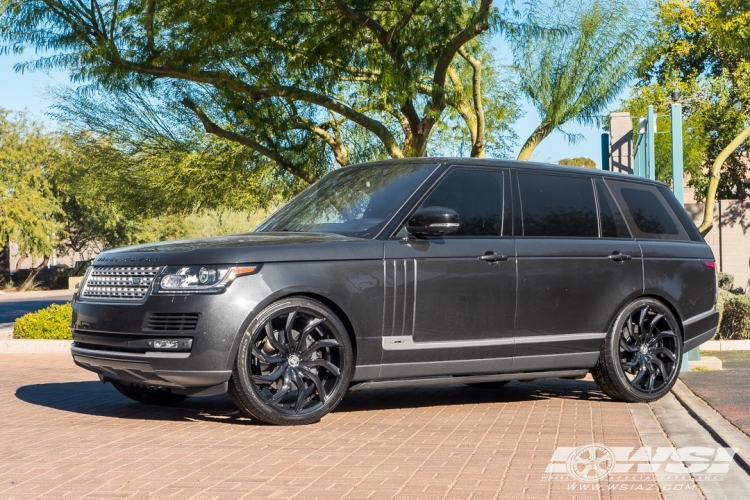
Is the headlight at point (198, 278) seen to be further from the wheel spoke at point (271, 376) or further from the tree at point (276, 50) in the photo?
the tree at point (276, 50)

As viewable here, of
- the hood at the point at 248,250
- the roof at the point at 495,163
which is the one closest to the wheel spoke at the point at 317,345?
the hood at the point at 248,250

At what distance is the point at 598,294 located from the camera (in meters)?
9.02

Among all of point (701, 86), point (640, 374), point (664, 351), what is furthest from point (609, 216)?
point (701, 86)

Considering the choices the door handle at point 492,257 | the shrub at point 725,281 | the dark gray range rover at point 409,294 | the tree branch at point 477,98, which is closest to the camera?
the dark gray range rover at point 409,294

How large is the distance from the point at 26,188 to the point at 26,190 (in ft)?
0.46

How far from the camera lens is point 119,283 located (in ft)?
25.3

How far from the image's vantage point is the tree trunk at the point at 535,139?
1864 centimetres

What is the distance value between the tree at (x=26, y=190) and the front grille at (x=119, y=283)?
1823 inches

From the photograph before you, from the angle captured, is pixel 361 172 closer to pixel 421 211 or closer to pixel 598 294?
pixel 421 211

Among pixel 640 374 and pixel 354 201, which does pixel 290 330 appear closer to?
pixel 354 201

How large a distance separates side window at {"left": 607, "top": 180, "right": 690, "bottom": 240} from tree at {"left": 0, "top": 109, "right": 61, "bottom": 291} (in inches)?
1809

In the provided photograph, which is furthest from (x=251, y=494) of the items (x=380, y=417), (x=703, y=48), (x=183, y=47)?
(x=703, y=48)

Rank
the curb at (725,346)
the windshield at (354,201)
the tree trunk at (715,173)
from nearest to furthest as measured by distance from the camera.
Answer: the windshield at (354,201) < the curb at (725,346) < the tree trunk at (715,173)

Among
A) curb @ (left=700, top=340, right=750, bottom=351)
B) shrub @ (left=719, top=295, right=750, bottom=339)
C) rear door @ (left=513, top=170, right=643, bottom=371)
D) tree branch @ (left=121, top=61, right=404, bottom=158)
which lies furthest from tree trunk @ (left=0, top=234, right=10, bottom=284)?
rear door @ (left=513, top=170, right=643, bottom=371)
